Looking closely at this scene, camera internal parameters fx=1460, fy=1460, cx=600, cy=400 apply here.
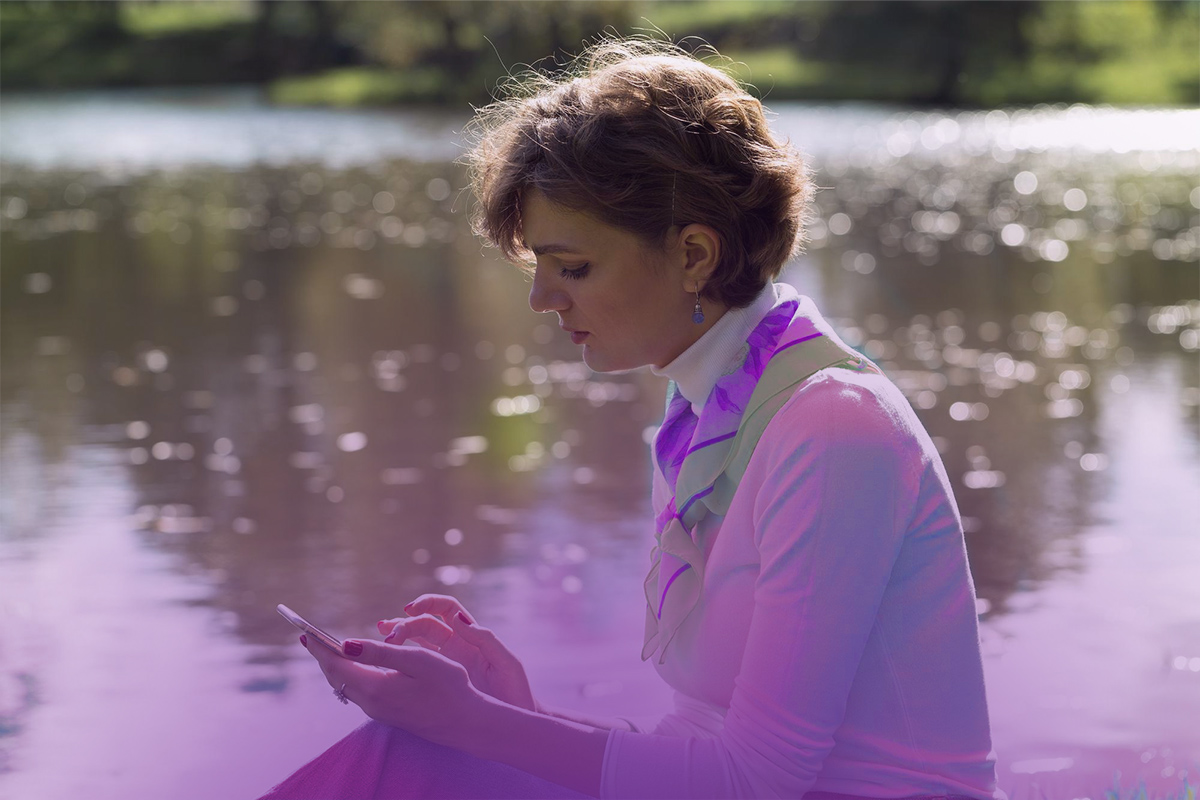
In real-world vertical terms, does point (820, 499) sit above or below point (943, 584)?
above

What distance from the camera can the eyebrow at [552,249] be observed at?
1688mm

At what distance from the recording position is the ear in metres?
1.63

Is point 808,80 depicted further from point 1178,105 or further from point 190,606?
point 190,606

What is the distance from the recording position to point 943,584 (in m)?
1.54

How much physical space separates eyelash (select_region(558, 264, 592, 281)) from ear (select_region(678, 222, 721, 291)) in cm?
12

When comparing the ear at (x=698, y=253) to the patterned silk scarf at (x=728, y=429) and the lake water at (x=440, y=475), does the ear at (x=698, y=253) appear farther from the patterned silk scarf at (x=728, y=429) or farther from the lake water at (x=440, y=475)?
the lake water at (x=440, y=475)

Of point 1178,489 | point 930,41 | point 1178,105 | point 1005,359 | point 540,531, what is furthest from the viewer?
point 930,41

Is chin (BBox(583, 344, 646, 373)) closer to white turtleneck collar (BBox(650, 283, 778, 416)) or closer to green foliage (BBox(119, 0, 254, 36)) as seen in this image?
white turtleneck collar (BBox(650, 283, 778, 416))

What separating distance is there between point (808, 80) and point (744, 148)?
33665mm

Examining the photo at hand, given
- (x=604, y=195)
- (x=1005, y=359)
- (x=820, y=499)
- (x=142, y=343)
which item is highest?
(x=604, y=195)

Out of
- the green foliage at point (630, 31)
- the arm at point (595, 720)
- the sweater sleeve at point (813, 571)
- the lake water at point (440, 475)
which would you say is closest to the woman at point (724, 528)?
the sweater sleeve at point (813, 571)

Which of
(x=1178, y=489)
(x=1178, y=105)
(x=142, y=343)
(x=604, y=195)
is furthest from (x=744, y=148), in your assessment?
(x=1178, y=105)

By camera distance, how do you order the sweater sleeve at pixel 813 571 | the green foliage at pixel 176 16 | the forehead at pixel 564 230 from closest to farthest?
the sweater sleeve at pixel 813 571
the forehead at pixel 564 230
the green foliage at pixel 176 16

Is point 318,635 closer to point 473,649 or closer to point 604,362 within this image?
point 473,649
